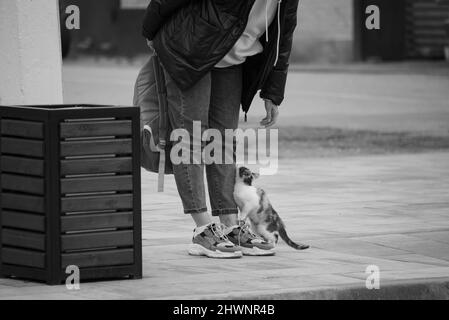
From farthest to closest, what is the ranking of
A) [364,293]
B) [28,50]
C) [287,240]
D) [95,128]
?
[287,240] → [28,50] → [95,128] → [364,293]

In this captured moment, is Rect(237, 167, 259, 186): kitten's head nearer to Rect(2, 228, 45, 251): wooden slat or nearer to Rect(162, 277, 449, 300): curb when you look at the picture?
Rect(162, 277, 449, 300): curb

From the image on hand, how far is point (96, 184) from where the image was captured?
18.9ft

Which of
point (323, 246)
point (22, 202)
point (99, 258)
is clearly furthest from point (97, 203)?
point (323, 246)

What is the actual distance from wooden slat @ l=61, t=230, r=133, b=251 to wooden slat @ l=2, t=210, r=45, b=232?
0.13 meters

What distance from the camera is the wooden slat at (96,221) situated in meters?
5.71

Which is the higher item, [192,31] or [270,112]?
[192,31]

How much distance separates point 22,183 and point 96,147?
40 cm

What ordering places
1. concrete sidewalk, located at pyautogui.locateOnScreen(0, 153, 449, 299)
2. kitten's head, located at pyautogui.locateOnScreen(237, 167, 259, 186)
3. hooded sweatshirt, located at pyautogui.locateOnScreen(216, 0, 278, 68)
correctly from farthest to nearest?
kitten's head, located at pyautogui.locateOnScreen(237, 167, 259, 186), hooded sweatshirt, located at pyautogui.locateOnScreen(216, 0, 278, 68), concrete sidewalk, located at pyautogui.locateOnScreen(0, 153, 449, 299)

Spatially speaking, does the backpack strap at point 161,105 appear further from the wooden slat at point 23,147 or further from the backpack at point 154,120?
the wooden slat at point 23,147

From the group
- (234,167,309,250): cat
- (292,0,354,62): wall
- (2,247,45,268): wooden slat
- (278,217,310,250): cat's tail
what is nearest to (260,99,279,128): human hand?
(234,167,309,250): cat

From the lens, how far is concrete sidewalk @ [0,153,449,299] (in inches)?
221

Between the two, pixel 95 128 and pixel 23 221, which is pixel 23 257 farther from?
pixel 95 128
